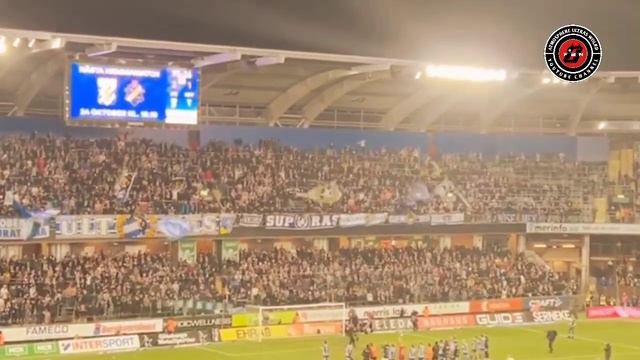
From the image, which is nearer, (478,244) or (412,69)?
(412,69)

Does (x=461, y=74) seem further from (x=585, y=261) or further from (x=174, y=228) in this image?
(x=585, y=261)

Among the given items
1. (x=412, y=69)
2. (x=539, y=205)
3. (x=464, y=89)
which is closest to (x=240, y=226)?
(x=412, y=69)

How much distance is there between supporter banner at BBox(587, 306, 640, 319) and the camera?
173 ft

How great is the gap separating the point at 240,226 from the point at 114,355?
9.67 metres

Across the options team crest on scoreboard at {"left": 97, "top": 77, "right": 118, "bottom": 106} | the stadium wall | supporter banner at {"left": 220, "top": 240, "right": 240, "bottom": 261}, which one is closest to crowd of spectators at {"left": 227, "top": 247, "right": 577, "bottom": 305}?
supporter banner at {"left": 220, "top": 240, "right": 240, "bottom": 261}

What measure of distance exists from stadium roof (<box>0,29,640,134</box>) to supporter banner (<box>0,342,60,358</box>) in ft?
35.5

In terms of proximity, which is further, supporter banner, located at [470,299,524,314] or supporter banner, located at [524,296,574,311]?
supporter banner, located at [524,296,574,311]

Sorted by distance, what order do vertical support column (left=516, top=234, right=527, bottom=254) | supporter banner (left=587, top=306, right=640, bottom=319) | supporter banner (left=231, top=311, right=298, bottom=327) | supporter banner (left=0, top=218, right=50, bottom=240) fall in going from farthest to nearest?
vertical support column (left=516, top=234, right=527, bottom=254) → supporter banner (left=587, top=306, right=640, bottom=319) → supporter banner (left=231, top=311, right=298, bottom=327) → supporter banner (left=0, top=218, right=50, bottom=240)

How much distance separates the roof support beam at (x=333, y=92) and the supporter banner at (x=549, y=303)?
47.0ft

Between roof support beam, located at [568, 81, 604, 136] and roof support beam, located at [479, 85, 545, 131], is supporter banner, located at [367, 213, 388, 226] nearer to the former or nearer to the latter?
roof support beam, located at [479, 85, 545, 131]

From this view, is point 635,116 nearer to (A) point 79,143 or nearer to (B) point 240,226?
(B) point 240,226

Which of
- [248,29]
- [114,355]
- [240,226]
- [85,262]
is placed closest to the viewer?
[248,29]

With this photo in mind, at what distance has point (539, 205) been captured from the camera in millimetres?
55312

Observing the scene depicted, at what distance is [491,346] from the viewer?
4262 cm
